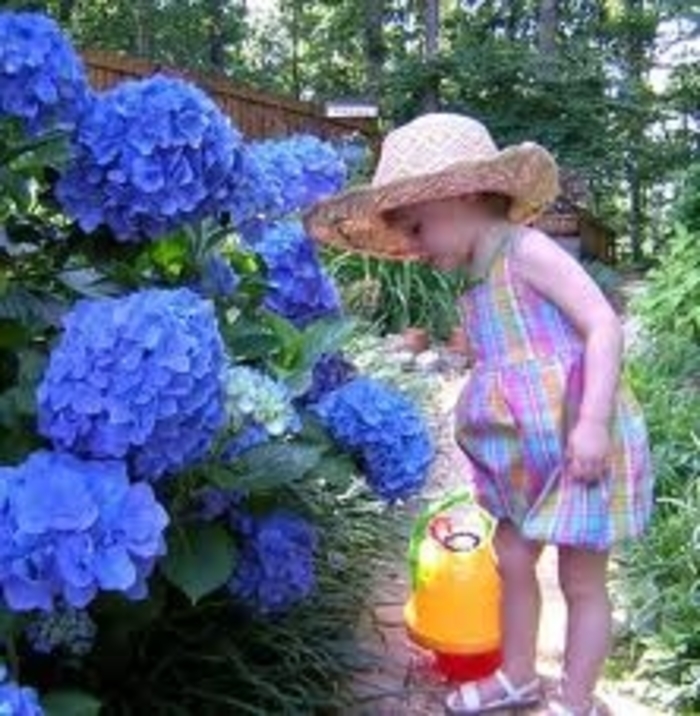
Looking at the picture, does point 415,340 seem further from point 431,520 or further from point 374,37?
point 374,37

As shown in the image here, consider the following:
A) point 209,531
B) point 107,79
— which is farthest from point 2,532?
point 107,79

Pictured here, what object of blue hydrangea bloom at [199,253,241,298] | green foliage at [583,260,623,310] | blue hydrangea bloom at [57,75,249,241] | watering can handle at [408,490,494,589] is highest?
blue hydrangea bloom at [57,75,249,241]

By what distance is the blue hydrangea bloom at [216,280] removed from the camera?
85.5 inches

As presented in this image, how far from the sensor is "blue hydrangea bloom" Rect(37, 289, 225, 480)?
1.50 m

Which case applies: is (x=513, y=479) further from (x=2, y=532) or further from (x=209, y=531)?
(x=2, y=532)

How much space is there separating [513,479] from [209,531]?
2.44ft

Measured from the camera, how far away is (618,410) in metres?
2.35

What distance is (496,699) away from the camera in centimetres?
262

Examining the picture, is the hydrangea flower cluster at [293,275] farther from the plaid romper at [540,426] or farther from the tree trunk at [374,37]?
the tree trunk at [374,37]

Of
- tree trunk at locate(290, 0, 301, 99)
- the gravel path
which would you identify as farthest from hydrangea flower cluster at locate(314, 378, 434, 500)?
tree trunk at locate(290, 0, 301, 99)

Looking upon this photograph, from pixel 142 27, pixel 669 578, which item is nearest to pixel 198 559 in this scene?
pixel 669 578

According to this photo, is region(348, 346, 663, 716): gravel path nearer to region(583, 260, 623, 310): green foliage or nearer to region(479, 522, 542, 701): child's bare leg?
region(479, 522, 542, 701): child's bare leg

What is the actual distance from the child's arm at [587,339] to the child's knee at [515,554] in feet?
0.91

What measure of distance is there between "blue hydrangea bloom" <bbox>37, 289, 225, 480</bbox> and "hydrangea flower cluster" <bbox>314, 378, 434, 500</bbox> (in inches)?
27.7
